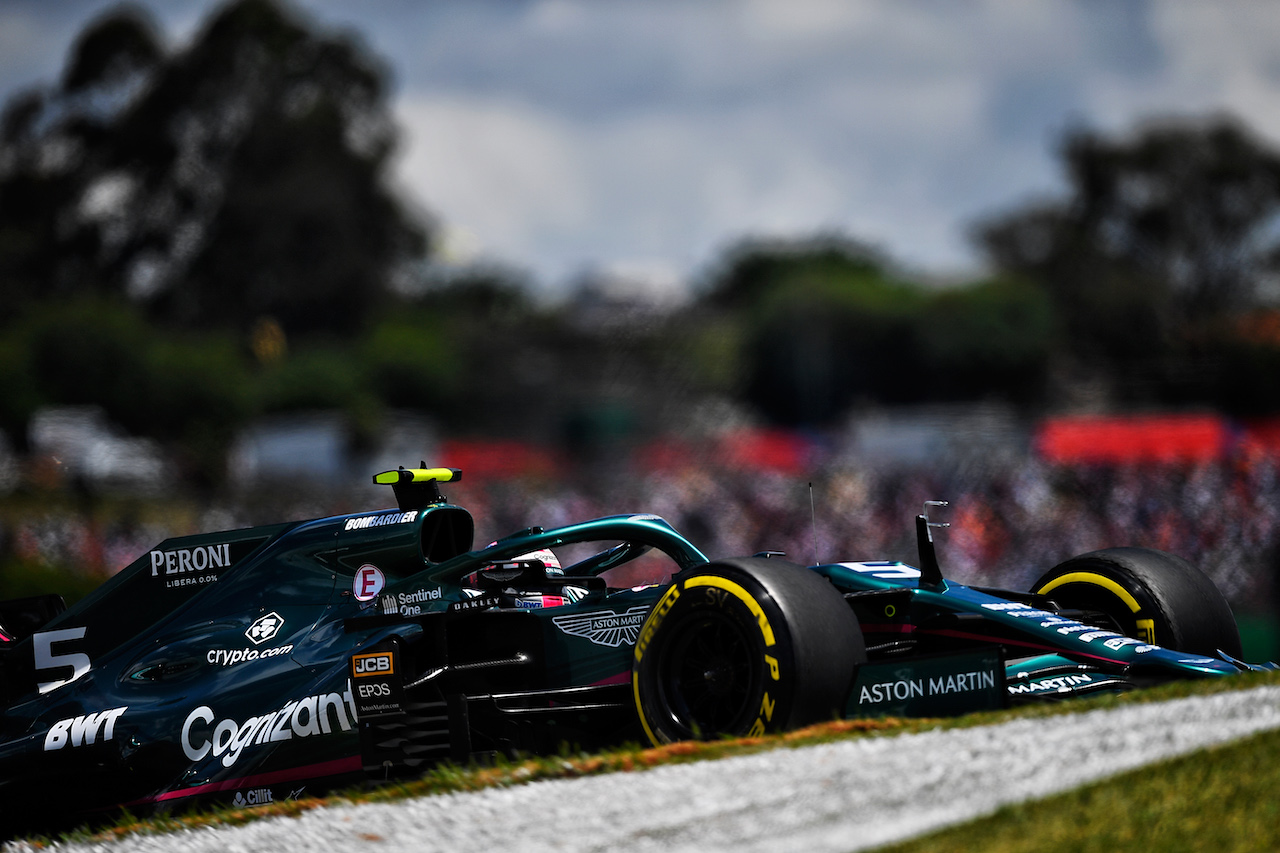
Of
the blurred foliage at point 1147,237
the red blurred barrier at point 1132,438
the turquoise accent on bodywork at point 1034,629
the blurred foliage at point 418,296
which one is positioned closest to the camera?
the turquoise accent on bodywork at point 1034,629

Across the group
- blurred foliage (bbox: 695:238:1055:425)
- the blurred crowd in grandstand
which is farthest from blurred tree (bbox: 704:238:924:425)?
the blurred crowd in grandstand

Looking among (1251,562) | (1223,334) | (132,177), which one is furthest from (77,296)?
(1251,562)

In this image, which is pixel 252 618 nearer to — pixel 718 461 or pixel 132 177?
pixel 718 461

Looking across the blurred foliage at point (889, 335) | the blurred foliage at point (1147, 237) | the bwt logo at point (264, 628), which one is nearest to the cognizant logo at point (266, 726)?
the bwt logo at point (264, 628)

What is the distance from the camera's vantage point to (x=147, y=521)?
20.5 meters

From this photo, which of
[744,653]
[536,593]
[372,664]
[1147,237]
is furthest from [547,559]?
[1147,237]

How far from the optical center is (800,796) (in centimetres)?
465

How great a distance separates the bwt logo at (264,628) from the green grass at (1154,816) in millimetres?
3966

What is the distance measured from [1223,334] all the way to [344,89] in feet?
109

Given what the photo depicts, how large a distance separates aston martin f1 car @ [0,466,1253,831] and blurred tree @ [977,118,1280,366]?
1072 inches

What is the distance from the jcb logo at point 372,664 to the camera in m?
6.32

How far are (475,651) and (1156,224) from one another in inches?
1437

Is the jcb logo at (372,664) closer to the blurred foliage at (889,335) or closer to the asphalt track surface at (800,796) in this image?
the asphalt track surface at (800,796)

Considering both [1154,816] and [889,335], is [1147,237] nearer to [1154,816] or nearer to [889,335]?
[889,335]
